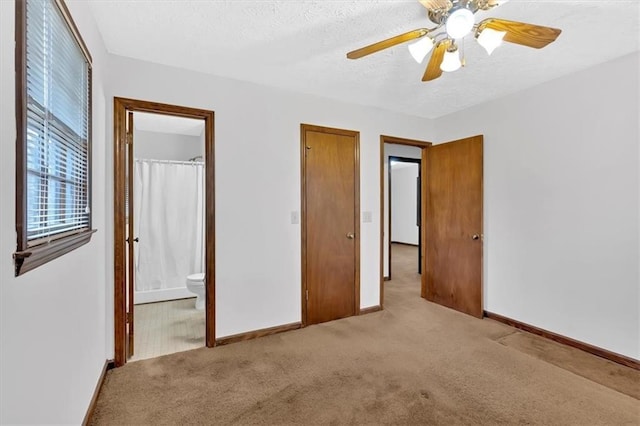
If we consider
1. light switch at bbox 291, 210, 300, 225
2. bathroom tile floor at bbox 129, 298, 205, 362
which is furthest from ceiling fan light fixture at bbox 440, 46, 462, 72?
bathroom tile floor at bbox 129, 298, 205, 362

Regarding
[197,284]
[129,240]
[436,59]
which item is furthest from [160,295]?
[436,59]

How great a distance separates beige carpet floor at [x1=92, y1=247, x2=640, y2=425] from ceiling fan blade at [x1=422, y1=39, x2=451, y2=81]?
2.09 m

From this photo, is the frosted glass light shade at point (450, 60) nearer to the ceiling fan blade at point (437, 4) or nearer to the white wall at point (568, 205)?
the ceiling fan blade at point (437, 4)

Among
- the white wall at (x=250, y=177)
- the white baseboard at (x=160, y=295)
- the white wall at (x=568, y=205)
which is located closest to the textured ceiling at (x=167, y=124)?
the white wall at (x=250, y=177)

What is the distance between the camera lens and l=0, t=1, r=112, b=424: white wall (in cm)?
94

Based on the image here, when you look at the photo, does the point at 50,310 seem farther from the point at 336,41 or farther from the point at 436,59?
the point at 436,59

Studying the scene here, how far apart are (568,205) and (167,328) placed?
389cm

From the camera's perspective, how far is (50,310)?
130cm

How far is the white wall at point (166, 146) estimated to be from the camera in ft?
15.3

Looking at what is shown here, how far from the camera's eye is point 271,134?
3107 mm

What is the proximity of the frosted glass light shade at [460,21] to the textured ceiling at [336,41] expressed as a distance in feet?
1.22

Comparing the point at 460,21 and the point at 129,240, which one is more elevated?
the point at 460,21

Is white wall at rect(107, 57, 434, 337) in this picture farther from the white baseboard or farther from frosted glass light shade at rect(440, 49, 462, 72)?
the white baseboard

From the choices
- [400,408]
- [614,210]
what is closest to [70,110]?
[400,408]
